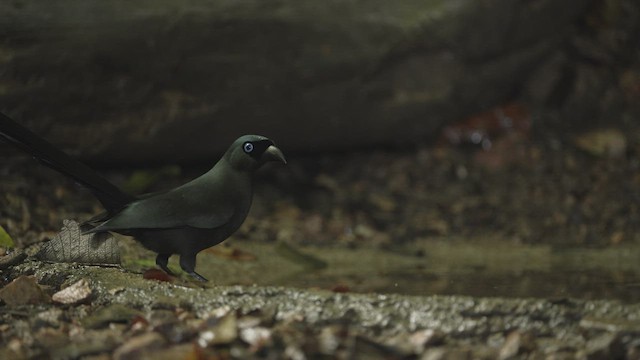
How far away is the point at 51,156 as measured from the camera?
2643 millimetres

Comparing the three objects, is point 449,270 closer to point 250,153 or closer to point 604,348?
point 250,153

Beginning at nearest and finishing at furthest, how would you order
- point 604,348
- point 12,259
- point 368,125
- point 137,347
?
point 137,347 → point 604,348 → point 12,259 → point 368,125

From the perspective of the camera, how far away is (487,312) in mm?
2580

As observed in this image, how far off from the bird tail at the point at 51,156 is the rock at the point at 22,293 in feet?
0.93


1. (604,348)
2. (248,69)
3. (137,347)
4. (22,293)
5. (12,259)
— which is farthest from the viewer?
(248,69)

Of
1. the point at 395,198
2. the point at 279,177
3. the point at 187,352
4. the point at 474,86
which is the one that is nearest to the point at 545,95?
the point at 474,86

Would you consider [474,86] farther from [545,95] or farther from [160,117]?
[160,117]

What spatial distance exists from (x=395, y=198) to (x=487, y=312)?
238 cm

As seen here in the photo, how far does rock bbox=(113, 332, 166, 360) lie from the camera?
2.22 metres

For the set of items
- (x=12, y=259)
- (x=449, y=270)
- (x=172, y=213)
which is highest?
(x=449, y=270)

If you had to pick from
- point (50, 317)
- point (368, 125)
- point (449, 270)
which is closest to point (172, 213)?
point (50, 317)

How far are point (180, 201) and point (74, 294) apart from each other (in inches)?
14.0

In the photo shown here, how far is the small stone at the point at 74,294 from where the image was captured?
2639mm

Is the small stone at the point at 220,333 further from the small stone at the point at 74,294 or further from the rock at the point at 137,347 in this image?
the small stone at the point at 74,294
